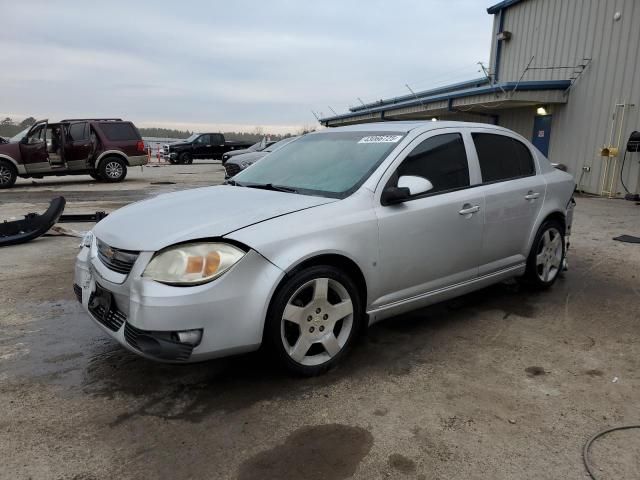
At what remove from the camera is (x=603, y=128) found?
12.9 m

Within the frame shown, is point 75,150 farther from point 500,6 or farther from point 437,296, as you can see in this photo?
point 437,296

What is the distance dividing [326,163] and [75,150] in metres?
14.4

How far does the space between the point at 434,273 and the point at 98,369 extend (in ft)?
7.86

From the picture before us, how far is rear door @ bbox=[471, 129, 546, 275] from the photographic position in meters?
4.13

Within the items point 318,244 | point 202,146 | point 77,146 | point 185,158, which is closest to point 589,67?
point 318,244

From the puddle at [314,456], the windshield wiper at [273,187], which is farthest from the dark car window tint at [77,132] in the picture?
the puddle at [314,456]

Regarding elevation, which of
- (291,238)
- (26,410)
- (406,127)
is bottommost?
(26,410)

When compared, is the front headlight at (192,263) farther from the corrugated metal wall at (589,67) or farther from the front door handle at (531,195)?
the corrugated metal wall at (589,67)

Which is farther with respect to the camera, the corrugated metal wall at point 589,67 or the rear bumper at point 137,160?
the rear bumper at point 137,160

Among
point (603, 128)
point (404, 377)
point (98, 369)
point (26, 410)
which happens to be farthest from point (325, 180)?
point (603, 128)

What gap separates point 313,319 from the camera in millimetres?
3094

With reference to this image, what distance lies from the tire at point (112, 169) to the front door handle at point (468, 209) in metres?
15.1

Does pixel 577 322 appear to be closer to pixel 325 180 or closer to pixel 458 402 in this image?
pixel 458 402

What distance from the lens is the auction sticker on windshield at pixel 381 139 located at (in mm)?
3737
